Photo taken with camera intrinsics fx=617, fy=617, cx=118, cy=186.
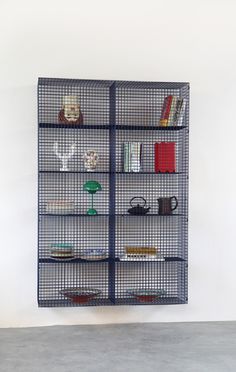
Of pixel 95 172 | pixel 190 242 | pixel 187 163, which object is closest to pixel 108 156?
pixel 95 172

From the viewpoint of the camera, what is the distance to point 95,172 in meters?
5.22

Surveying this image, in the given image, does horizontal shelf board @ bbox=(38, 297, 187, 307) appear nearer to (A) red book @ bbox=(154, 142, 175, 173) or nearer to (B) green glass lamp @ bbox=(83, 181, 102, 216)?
(B) green glass lamp @ bbox=(83, 181, 102, 216)

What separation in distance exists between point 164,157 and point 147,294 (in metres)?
1.17

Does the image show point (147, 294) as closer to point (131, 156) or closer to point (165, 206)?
point (165, 206)

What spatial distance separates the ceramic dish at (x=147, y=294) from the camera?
5176mm

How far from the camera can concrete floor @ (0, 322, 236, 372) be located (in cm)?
418

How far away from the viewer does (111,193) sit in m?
5.33

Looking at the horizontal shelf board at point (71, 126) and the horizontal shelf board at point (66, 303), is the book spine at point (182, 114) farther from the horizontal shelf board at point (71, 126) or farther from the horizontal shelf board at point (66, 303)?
the horizontal shelf board at point (66, 303)

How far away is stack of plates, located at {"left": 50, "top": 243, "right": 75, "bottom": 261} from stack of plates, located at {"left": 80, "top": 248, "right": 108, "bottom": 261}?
115 millimetres

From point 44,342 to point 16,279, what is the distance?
72 cm

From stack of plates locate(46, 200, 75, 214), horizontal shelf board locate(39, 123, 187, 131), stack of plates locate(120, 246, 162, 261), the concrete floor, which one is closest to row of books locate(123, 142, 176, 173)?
horizontal shelf board locate(39, 123, 187, 131)

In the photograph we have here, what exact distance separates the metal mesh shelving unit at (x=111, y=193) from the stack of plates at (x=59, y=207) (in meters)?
0.05
